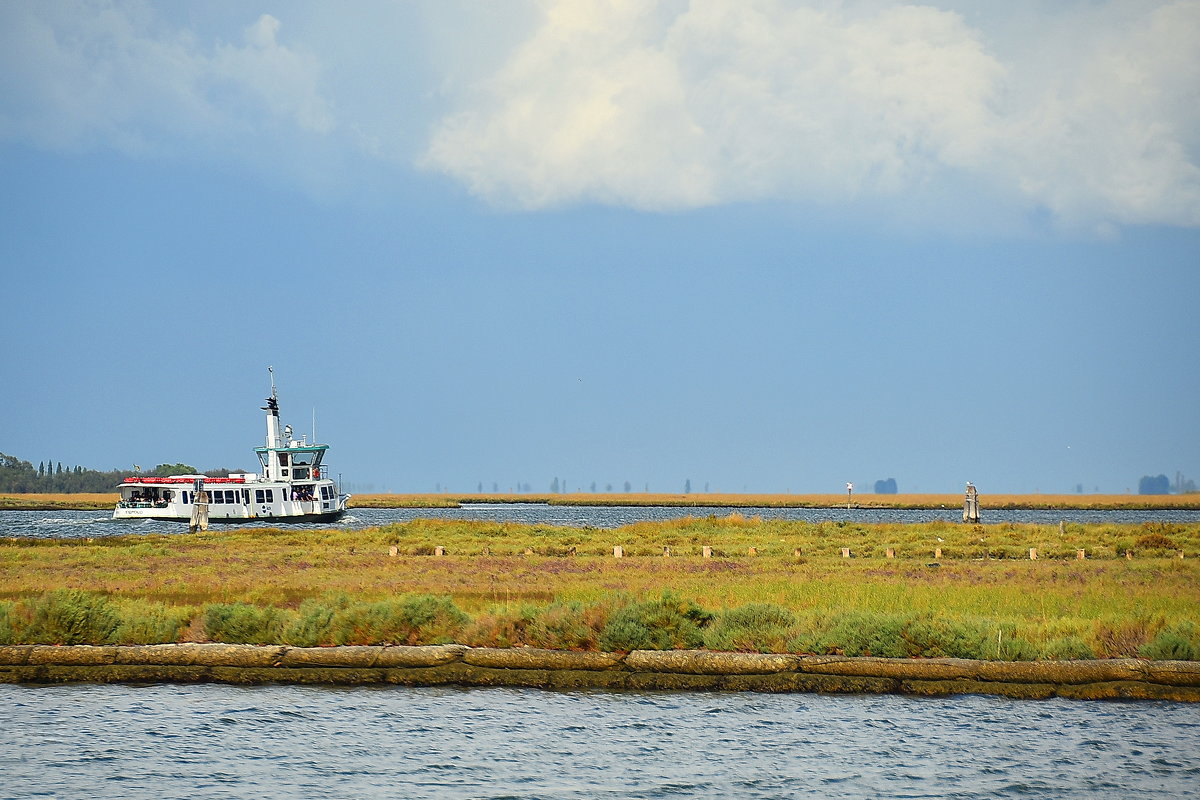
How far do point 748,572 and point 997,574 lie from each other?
717cm

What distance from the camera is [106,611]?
67.7ft

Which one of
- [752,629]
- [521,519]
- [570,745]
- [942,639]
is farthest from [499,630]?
[521,519]

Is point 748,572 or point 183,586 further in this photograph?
point 748,572

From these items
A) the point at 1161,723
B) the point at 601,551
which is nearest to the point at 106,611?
the point at 1161,723

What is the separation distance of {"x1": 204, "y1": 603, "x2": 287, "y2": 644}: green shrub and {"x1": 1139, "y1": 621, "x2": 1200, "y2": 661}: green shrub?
45.9 ft

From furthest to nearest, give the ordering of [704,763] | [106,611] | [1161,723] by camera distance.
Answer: [106,611], [1161,723], [704,763]

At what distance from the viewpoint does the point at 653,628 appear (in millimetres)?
19344

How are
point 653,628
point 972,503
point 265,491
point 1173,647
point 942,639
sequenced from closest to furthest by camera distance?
point 1173,647 < point 942,639 < point 653,628 < point 972,503 < point 265,491

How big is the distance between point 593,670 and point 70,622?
9233 millimetres

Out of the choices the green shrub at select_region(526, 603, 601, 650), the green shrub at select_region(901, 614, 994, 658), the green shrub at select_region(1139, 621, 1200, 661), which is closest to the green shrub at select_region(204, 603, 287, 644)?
the green shrub at select_region(526, 603, 601, 650)

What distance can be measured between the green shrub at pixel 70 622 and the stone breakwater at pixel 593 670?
0.68m

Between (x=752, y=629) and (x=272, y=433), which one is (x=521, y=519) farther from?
(x=752, y=629)

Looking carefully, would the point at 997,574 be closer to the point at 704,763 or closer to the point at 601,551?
the point at 601,551

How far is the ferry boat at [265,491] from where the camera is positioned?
8781 centimetres
